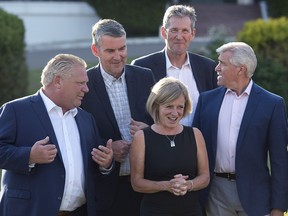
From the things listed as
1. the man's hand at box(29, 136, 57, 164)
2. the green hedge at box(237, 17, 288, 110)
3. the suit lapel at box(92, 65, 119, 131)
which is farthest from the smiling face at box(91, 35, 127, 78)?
the green hedge at box(237, 17, 288, 110)

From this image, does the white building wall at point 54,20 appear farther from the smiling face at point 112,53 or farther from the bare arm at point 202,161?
the bare arm at point 202,161

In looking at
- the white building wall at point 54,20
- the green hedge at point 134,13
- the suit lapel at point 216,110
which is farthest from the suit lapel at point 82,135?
the green hedge at point 134,13

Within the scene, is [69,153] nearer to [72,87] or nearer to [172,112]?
[72,87]

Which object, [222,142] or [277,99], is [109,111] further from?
[277,99]

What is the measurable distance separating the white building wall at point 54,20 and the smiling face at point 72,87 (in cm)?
1827

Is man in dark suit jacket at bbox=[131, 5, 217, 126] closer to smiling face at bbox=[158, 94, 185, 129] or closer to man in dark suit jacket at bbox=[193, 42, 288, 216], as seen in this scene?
man in dark suit jacket at bbox=[193, 42, 288, 216]

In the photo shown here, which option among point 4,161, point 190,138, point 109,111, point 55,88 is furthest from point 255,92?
point 4,161

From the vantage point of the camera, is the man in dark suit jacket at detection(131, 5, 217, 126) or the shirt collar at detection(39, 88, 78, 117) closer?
the shirt collar at detection(39, 88, 78, 117)

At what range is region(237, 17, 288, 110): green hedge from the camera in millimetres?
14109

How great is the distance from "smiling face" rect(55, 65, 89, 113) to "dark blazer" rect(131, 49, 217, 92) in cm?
119

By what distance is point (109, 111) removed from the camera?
5438 mm

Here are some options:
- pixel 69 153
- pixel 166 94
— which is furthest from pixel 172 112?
pixel 69 153

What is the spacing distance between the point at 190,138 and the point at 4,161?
133cm

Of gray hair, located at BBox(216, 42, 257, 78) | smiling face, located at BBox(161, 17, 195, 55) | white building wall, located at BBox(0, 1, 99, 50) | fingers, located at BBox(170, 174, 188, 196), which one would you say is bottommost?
fingers, located at BBox(170, 174, 188, 196)
